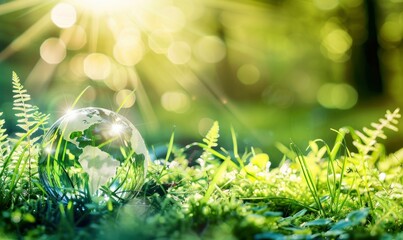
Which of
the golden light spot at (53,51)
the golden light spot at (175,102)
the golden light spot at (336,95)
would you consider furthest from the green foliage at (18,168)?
the golden light spot at (336,95)

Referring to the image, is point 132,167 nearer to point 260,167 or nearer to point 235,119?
point 260,167

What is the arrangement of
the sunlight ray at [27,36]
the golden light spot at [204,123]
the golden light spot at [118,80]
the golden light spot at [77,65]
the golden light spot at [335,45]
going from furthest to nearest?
the golden light spot at [335,45] < the golden light spot at [118,80] < the golden light spot at [77,65] < the sunlight ray at [27,36] < the golden light spot at [204,123]

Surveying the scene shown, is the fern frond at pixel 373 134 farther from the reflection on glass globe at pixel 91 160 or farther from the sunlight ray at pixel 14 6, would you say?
the sunlight ray at pixel 14 6

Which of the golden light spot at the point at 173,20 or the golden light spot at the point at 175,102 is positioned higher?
the golden light spot at the point at 173,20

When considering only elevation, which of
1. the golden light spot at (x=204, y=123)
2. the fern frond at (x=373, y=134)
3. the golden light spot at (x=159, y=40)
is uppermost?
the golden light spot at (x=159, y=40)

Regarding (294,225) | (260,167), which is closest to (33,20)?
(260,167)

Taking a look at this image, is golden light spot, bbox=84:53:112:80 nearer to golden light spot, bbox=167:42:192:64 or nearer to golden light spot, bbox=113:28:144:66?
golden light spot, bbox=113:28:144:66
